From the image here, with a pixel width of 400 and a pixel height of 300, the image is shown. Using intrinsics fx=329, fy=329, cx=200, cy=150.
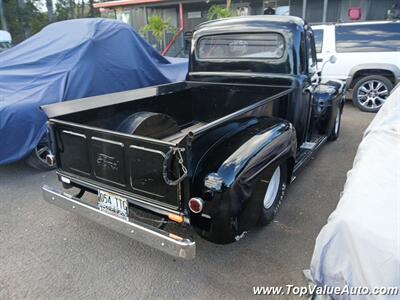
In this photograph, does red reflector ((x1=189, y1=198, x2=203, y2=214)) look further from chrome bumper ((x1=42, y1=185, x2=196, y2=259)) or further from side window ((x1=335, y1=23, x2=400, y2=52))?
side window ((x1=335, y1=23, x2=400, y2=52))

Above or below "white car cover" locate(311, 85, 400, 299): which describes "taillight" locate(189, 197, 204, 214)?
below

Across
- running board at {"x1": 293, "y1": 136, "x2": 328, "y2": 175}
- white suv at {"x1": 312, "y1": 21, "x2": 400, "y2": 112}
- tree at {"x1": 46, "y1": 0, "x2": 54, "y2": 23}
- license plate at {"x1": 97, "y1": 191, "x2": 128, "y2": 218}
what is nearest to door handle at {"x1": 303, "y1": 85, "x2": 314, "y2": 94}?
running board at {"x1": 293, "y1": 136, "x2": 328, "y2": 175}

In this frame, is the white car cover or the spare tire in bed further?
the spare tire in bed

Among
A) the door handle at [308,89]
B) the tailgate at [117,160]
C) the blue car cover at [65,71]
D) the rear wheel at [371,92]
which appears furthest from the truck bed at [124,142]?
the rear wheel at [371,92]

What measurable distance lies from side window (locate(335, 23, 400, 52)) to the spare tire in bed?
19.4 ft

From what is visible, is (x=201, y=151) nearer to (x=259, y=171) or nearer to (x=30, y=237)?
(x=259, y=171)

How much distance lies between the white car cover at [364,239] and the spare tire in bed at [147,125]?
2066 millimetres

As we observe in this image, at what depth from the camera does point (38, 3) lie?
2322 centimetres

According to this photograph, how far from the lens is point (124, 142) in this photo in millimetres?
2545

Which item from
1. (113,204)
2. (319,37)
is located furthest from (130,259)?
(319,37)

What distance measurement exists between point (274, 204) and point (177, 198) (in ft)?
4.32

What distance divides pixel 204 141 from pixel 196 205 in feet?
1.67

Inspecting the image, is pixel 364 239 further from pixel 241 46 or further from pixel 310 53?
pixel 310 53

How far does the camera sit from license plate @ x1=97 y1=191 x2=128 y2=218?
2.69m
